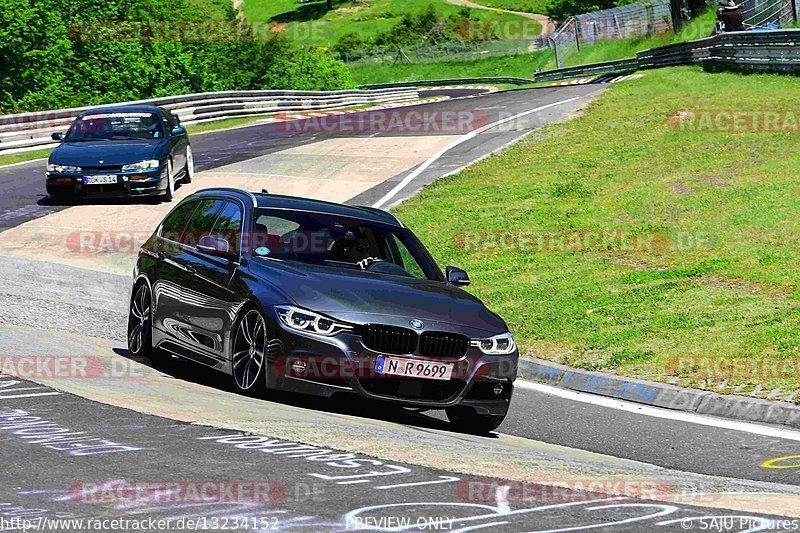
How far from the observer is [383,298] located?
29.8ft

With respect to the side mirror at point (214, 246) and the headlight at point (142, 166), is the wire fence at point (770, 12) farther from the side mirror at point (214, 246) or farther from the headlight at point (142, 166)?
the side mirror at point (214, 246)

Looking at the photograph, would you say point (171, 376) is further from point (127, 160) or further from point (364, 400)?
point (127, 160)

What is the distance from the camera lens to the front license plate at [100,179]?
856 inches

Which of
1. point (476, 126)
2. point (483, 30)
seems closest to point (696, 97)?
point (476, 126)

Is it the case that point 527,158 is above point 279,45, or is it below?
below

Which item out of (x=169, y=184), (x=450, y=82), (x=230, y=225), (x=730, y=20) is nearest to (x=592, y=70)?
(x=730, y=20)

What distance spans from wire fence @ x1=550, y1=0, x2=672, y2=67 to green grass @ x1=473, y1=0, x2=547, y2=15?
5220cm

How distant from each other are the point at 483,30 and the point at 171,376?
11202cm

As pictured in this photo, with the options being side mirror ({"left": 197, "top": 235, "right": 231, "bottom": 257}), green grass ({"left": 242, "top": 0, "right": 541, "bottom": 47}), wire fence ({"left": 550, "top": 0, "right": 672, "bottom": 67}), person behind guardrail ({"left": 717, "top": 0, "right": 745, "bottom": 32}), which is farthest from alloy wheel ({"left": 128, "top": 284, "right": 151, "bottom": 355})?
green grass ({"left": 242, "top": 0, "right": 541, "bottom": 47})

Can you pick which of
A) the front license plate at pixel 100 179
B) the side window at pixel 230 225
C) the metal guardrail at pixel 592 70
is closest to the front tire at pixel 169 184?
the front license plate at pixel 100 179

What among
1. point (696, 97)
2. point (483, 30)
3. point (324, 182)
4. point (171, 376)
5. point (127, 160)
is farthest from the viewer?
point (483, 30)

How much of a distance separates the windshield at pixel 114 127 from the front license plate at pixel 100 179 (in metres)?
1.20

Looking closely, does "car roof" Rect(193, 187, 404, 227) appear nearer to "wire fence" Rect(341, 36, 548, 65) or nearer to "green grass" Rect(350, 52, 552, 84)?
"green grass" Rect(350, 52, 552, 84)

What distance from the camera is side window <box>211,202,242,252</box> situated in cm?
1012
